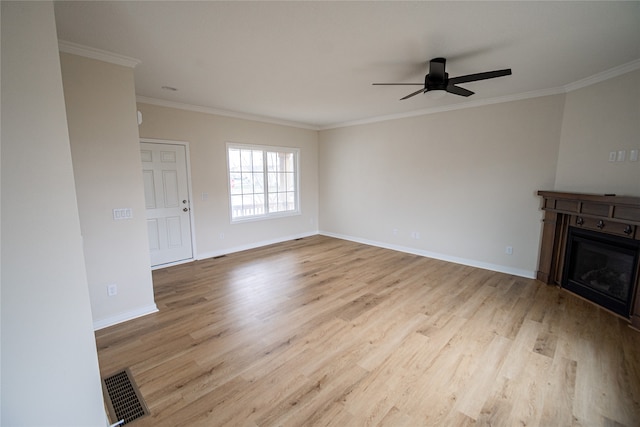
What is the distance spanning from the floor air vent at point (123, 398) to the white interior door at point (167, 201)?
2602 mm

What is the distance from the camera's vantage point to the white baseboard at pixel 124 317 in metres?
2.75

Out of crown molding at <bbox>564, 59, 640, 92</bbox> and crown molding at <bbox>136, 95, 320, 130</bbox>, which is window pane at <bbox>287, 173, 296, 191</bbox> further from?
crown molding at <bbox>564, 59, 640, 92</bbox>

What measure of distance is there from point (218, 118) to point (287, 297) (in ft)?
11.1

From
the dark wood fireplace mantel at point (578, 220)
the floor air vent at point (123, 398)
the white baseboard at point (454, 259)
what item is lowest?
the floor air vent at point (123, 398)

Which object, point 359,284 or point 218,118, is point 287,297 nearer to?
point 359,284

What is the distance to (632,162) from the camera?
288 centimetres

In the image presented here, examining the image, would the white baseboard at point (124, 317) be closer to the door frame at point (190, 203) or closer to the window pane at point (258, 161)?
the door frame at point (190, 203)

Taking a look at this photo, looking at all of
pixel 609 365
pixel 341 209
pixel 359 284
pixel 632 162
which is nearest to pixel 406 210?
pixel 341 209

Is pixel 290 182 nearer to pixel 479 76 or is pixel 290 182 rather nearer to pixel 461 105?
pixel 461 105

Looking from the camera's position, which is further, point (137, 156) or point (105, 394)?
point (137, 156)

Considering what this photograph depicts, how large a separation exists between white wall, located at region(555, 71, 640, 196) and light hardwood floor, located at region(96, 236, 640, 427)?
141 centimetres

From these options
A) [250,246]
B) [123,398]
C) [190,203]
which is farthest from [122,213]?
[250,246]

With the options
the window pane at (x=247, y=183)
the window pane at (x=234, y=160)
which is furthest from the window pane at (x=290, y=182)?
the window pane at (x=234, y=160)

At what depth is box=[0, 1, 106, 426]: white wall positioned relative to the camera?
3.74 ft
